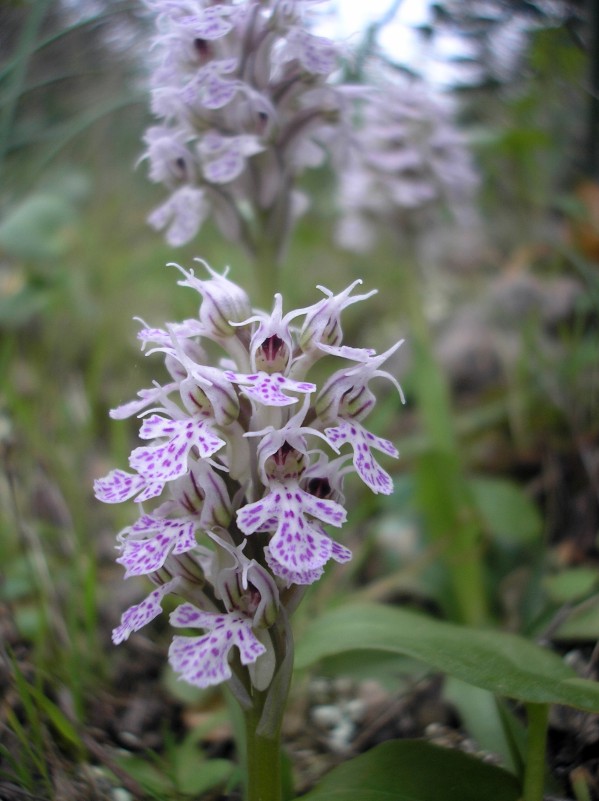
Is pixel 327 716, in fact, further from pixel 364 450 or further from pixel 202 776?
pixel 364 450

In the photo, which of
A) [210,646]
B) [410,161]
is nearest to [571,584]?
[210,646]

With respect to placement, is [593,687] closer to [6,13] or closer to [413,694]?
[413,694]

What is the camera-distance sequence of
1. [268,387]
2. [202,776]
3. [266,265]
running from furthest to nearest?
[266,265] < [202,776] < [268,387]

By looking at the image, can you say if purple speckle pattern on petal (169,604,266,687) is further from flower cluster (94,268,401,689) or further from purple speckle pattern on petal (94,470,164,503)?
purple speckle pattern on petal (94,470,164,503)

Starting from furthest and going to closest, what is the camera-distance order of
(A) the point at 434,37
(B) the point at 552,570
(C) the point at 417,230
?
(C) the point at 417,230
(A) the point at 434,37
(B) the point at 552,570

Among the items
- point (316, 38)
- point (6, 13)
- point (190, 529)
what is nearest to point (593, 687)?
point (190, 529)

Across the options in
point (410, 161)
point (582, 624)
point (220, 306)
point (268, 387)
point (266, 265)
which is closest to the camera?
point (268, 387)

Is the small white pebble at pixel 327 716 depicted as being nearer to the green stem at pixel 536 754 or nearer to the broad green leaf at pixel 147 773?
the broad green leaf at pixel 147 773
